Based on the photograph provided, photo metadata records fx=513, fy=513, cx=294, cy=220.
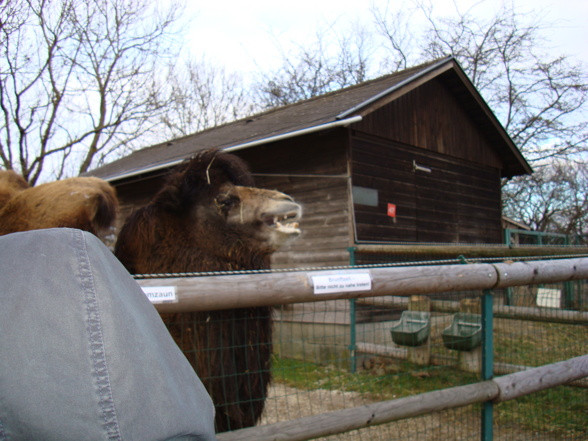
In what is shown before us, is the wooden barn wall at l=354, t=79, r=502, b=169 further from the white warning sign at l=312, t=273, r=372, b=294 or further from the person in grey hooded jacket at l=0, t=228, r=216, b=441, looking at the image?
the person in grey hooded jacket at l=0, t=228, r=216, b=441

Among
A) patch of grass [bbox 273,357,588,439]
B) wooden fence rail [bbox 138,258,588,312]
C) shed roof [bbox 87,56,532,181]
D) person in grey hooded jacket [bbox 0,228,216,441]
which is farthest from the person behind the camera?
shed roof [bbox 87,56,532,181]

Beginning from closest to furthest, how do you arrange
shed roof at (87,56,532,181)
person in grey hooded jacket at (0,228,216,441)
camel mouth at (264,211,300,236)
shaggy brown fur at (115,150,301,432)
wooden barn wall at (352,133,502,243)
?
person in grey hooded jacket at (0,228,216,441) < shaggy brown fur at (115,150,301,432) < camel mouth at (264,211,300,236) < shed roof at (87,56,532,181) < wooden barn wall at (352,133,502,243)

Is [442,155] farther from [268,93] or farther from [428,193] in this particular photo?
[268,93]

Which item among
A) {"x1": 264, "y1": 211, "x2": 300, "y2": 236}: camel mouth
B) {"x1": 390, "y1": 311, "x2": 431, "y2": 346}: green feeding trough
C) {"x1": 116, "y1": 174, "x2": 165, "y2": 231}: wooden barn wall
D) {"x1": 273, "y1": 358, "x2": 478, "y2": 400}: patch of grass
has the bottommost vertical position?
{"x1": 273, "y1": 358, "x2": 478, "y2": 400}: patch of grass

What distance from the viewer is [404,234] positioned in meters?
10.2

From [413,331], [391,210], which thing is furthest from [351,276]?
[391,210]

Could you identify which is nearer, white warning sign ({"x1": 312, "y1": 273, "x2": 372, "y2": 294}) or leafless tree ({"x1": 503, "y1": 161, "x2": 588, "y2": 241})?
white warning sign ({"x1": 312, "y1": 273, "x2": 372, "y2": 294})

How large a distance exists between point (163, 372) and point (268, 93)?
27394 mm

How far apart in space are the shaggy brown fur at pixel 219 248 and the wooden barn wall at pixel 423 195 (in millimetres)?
6181

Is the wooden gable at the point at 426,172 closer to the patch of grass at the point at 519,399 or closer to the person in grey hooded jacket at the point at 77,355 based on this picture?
the patch of grass at the point at 519,399

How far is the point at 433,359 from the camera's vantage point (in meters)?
6.31

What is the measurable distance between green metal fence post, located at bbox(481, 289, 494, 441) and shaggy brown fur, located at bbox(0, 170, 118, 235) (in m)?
2.35

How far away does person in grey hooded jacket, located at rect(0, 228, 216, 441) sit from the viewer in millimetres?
762

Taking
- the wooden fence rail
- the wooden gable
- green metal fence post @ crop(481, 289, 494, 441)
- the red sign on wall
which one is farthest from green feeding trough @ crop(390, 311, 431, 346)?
the red sign on wall
